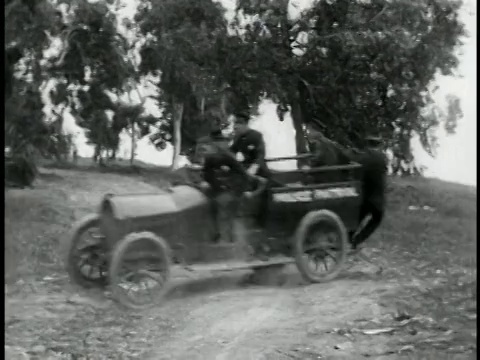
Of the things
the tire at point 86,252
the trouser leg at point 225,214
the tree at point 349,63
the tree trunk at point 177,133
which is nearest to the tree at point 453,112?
the tree at point 349,63

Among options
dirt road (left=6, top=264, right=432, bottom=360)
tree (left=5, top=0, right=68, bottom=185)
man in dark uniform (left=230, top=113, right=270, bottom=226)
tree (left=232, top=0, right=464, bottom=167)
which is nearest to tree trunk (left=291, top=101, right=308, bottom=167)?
tree (left=232, top=0, right=464, bottom=167)

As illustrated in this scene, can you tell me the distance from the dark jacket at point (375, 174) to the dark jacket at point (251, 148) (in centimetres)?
51

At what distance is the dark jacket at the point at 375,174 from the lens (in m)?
3.89

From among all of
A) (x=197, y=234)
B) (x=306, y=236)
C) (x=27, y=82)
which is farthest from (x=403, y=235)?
(x=27, y=82)

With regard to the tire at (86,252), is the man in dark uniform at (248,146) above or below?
above

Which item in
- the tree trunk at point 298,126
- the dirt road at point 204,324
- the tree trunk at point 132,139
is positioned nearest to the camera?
the dirt road at point 204,324

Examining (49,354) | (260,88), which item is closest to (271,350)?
(49,354)

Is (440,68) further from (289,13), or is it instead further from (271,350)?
(271,350)

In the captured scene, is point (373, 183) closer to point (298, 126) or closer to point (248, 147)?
point (298, 126)

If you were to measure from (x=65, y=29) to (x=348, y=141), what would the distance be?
1.54 meters

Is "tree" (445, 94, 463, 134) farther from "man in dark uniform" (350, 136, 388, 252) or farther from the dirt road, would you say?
the dirt road

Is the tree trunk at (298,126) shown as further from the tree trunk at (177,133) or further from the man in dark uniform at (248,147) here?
the tree trunk at (177,133)

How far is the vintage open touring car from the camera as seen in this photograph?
12.1ft

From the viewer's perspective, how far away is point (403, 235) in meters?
3.90
